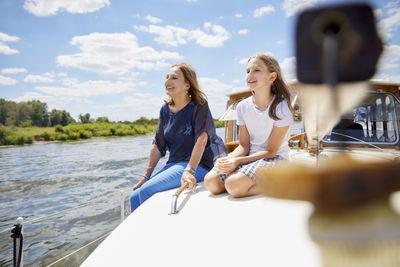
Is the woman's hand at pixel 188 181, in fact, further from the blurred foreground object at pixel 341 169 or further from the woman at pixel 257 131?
the blurred foreground object at pixel 341 169

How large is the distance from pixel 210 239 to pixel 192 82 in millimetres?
1609

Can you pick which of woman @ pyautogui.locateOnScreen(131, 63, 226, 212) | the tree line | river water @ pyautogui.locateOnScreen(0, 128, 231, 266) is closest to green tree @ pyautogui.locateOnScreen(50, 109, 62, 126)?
the tree line

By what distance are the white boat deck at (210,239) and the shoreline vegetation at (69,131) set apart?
3586cm

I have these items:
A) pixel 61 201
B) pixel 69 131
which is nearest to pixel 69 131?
pixel 69 131

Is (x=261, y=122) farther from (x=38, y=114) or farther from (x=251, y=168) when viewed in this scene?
(x=38, y=114)

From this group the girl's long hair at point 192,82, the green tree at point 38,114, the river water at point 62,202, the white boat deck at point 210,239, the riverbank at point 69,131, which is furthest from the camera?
the green tree at point 38,114

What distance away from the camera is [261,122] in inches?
72.9

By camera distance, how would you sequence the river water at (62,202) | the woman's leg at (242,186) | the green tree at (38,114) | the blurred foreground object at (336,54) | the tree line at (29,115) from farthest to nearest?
the green tree at (38,114)
the tree line at (29,115)
the river water at (62,202)
the woman's leg at (242,186)
the blurred foreground object at (336,54)

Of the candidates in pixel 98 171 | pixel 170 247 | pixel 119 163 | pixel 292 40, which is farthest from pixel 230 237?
pixel 119 163

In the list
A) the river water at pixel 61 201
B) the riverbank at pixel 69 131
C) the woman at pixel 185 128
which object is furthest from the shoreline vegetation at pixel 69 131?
the woman at pixel 185 128

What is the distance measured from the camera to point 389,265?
196 millimetres

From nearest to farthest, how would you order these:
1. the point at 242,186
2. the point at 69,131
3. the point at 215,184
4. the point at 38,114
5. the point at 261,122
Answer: the point at 242,186
the point at 215,184
the point at 261,122
the point at 69,131
the point at 38,114

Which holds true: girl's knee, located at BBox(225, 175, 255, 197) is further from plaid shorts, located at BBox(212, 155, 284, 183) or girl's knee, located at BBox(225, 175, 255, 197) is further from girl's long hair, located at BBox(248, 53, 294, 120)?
girl's long hair, located at BBox(248, 53, 294, 120)

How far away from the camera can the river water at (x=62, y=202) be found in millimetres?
4891
